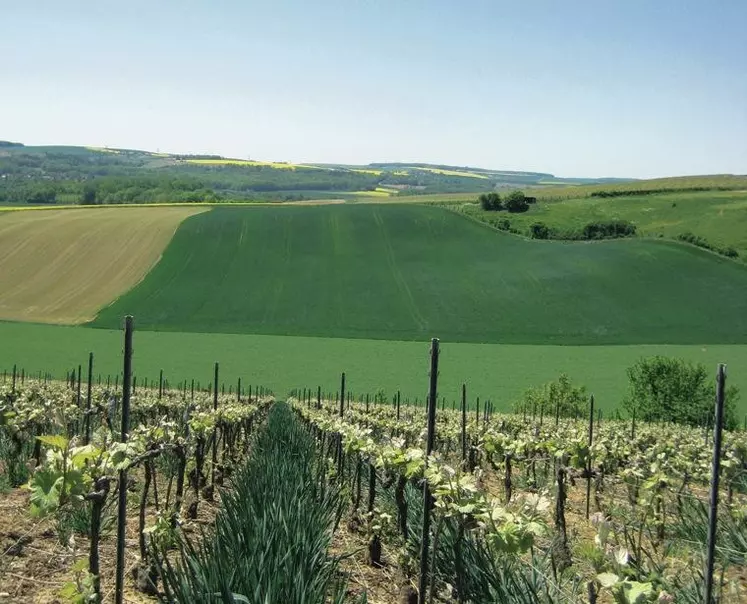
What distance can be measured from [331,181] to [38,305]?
152450mm

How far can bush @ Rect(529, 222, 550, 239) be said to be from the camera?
2576 inches

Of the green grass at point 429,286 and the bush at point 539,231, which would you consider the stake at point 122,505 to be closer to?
the green grass at point 429,286

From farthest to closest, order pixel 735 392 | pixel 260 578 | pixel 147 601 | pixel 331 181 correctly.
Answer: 1. pixel 331 181
2. pixel 735 392
3. pixel 147 601
4. pixel 260 578

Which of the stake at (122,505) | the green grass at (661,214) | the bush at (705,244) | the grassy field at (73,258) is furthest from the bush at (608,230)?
the stake at (122,505)

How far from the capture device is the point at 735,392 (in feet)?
101

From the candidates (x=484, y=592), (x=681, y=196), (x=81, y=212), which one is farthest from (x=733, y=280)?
(x=81, y=212)

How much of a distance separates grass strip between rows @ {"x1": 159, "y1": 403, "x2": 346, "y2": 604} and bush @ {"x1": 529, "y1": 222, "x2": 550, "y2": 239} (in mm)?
59232

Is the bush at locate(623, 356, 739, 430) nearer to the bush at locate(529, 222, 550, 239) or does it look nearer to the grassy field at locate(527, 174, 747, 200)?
the bush at locate(529, 222, 550, 239)

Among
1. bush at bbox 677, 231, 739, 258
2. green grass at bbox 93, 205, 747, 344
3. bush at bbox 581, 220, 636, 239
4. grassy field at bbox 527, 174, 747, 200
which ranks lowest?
green grass at bbox 93, 205, 747, 344

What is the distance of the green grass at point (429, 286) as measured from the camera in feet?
152

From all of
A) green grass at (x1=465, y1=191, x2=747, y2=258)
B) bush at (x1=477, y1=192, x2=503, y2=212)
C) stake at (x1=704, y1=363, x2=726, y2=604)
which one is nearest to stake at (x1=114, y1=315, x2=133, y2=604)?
stake at (x1=704, y1=363, x2=726, y2=604)

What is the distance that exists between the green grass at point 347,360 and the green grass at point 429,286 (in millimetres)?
2644

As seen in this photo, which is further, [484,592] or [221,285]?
[221,285]

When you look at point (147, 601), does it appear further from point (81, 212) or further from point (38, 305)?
point (81, 212)
